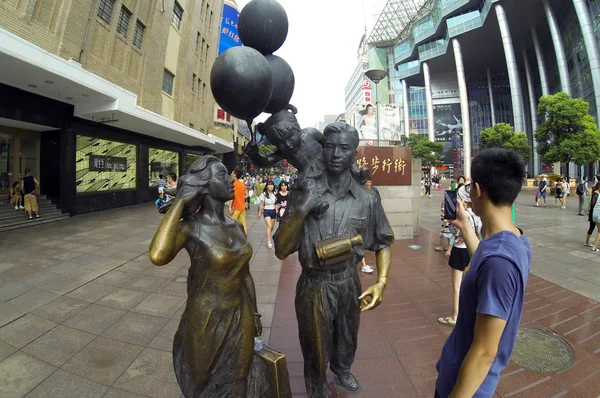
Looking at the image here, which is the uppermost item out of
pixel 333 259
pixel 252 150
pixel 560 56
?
pixel 560 56

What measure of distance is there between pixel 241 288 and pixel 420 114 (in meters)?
63.9

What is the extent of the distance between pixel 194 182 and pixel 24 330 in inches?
124

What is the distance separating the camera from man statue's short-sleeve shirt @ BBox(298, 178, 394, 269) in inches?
72.0

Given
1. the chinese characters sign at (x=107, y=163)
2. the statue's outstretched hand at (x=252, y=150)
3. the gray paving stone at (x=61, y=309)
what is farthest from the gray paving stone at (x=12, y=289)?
the chinese characters sign at (x=107, y=163)

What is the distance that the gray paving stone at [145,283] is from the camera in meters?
4.31

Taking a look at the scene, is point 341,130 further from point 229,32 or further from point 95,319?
point 229,32

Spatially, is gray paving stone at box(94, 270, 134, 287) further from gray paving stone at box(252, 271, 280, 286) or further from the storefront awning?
the storefront awning

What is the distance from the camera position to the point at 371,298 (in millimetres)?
1807

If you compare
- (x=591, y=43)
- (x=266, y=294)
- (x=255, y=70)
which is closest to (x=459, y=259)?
(x=266, y=294)

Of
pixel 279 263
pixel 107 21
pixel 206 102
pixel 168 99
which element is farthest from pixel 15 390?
pixel 206 102

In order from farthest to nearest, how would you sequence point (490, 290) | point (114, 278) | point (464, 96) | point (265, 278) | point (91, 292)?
point (464, 96) → point (265, 278) → point (114, 278) → point (91, 292) → point (490, 290)

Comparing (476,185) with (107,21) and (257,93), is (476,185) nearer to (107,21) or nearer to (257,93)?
→ (257,93)

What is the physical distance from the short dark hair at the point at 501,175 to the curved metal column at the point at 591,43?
3433 cm

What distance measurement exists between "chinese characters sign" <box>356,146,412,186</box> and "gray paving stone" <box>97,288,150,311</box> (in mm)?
5627
